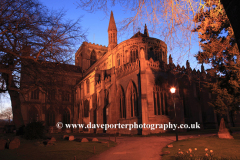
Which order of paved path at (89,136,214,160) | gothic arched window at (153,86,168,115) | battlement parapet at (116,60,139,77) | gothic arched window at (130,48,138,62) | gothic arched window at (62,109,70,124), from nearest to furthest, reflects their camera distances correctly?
1. paved path at (89,136,214,160)
2. gothic arched window at (153,86,168,115)
3. battlement parapet at (116,60,139,77)
4. gothic arched window at (130,48,138,62)
5. gothic arched window at (62,109,70,124)

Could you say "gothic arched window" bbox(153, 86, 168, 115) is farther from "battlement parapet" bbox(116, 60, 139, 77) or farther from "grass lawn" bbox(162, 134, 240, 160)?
"grass lawn" bbox(162, 134, 240, 160)

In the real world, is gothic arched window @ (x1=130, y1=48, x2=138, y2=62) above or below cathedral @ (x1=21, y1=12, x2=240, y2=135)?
above

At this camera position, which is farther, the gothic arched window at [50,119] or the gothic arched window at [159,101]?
the gothic arched window at [50,119]

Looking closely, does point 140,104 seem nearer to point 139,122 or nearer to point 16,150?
point 139,122

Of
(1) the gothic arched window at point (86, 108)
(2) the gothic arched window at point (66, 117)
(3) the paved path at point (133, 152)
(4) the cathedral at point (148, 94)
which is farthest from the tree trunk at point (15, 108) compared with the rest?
(2) the gothic arched window at point (66, 117)

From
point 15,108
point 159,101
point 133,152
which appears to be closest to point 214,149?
point 133,152

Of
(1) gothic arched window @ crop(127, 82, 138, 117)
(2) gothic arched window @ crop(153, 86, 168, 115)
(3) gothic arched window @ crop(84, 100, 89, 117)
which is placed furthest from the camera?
(3) gothic arched window @ crop(84, 100, 89, 117)

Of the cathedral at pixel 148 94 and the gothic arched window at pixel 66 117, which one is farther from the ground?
the cathedral at pixel 148 94

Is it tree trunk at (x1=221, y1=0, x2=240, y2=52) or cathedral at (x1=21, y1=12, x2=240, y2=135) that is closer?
tree trunk at (x1=221, y1=0, x2=240, y2=52)

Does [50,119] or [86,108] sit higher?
[86,108]

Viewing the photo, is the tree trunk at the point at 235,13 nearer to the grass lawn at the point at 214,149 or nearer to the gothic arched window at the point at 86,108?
the grass lawn at the point at 214,149

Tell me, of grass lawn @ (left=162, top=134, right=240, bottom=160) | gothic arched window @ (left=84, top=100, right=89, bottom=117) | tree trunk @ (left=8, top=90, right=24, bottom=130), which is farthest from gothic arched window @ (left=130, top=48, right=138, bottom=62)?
grass lawn @ (left=162, top=134, right=240, bottom=160)

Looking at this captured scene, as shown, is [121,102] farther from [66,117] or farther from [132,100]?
[66,117]

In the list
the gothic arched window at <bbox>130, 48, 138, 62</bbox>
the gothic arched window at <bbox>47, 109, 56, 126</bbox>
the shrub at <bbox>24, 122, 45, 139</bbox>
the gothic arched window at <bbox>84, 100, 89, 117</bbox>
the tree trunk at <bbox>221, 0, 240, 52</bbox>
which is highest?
the gothic arched window at <bbox>130, 48, 138, 62</bbox>
